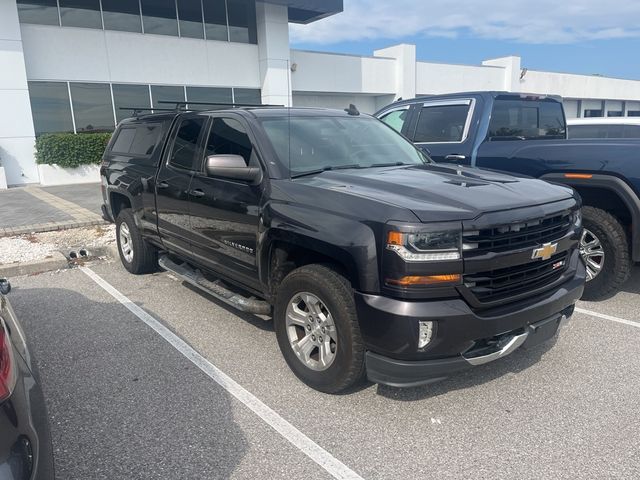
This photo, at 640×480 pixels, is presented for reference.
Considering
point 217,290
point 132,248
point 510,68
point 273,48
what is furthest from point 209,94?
point 510,68

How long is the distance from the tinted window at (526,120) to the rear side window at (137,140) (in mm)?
3880

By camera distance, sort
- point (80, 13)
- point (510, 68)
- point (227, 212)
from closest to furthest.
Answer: point (227, 212) < point (80, 13) < point (510, 68)

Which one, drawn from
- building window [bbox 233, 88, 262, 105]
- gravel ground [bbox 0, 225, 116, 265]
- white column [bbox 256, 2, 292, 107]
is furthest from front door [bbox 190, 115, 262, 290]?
building window [bbox 233, 88, 262, 105]

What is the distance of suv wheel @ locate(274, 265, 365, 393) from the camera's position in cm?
312

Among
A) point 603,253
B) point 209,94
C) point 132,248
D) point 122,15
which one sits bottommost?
point 132,248

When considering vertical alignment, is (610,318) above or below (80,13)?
below

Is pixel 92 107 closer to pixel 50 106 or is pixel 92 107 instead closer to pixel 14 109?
pixel 50 106

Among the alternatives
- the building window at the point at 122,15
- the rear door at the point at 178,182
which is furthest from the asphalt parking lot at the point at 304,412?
the building window at the point at 122,15

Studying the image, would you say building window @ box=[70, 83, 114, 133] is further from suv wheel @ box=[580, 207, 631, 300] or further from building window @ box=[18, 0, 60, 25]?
suv wheel @ box=[580, 207, 631, 300]

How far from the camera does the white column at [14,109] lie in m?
14.6

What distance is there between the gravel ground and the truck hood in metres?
5.01

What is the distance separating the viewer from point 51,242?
25.5ft

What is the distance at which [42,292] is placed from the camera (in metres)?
5.79

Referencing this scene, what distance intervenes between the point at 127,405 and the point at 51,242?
17.5ft
